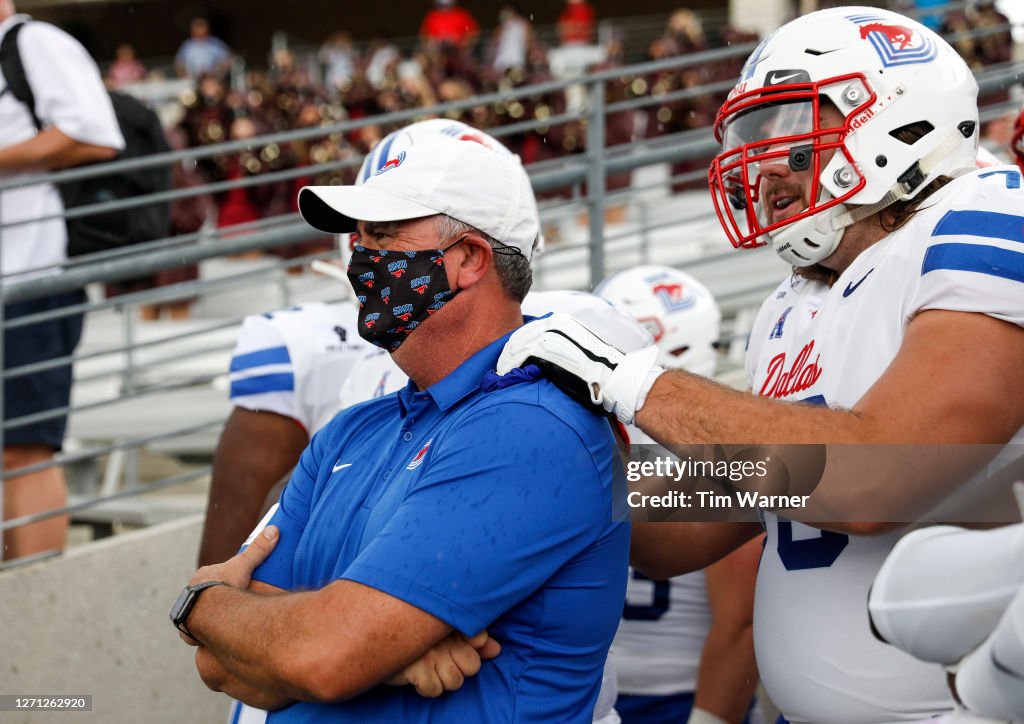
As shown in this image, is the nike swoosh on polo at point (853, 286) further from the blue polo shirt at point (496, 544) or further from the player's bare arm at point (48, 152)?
the player's bare arm at point (48, 152)

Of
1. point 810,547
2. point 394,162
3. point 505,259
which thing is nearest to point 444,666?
point 810,547

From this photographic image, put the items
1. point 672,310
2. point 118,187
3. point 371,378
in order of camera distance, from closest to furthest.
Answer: point 371,378, point 672,310, point 118,187

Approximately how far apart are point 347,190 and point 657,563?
3.39 ft

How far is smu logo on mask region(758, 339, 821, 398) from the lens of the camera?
7.87 feet

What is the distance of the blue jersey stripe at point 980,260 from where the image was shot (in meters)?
2.06

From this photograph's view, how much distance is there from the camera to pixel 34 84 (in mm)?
4824

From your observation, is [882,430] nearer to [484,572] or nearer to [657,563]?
[484,572]

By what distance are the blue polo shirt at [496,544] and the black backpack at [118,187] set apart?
3007 millimetres

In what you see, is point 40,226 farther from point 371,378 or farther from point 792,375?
point 792,375

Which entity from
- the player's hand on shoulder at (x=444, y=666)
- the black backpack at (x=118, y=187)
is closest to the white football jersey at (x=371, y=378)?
the player's hand on shoulder at (x=444, y=666)

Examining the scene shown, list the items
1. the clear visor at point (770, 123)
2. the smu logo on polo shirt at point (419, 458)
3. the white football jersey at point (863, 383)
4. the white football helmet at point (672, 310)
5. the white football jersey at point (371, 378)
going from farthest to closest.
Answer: the white football helmet at point (672, 310) → the white football jersey at point (371, 378) → the clear visor at point (770, 123) → the smu logo on polo shirt at point (419, 458) → the white football jersey at point (863, 383)

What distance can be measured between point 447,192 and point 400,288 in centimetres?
21

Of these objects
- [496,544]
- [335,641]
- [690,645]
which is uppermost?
[496,544]

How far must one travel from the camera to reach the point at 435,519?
2.10m
